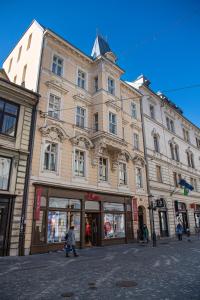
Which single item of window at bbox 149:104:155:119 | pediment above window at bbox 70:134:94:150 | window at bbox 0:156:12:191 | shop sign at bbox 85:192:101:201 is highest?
window at bbox 149:104:155:119

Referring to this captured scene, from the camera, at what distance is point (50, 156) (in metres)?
16.7

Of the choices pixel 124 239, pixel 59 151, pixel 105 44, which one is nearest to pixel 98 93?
pixel 59 151

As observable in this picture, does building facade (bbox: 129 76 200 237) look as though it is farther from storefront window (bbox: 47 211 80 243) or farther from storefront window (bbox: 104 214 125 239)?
storefront window (bbox: 47 211 80 243)

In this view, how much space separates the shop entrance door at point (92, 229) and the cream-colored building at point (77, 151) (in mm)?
79

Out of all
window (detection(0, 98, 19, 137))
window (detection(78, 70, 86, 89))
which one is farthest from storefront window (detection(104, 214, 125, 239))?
window (detection(78, 70, 86, 89))

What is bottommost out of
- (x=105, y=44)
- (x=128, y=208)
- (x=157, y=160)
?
(x=128, y=208)

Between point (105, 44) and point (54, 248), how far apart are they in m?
24.0

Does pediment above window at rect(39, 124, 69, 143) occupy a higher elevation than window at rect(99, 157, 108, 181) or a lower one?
higher

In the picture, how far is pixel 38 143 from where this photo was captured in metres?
15.9

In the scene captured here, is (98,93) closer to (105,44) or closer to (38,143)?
(38,143)

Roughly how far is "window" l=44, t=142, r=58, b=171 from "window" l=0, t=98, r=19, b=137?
272 centimetres

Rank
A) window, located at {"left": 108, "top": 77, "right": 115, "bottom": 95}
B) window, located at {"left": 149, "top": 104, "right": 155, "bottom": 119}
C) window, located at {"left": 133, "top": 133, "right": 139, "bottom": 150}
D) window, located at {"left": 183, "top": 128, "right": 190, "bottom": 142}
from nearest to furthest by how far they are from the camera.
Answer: window, located at {"left": 108, "top": 77, "right": 115, "bottom": 95} < window, located at {"left": 133, "top": 133, "right": 139, "bottom": 150} < window, located at {"left": 149, "top": 104, "right": 155, "bottom": 119} < window, located at {"left": 183, "top": 128, "right": 190, "bottom": 142}

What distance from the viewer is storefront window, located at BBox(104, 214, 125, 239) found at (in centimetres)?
1892

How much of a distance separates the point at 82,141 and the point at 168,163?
14.5 meters
